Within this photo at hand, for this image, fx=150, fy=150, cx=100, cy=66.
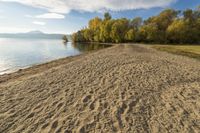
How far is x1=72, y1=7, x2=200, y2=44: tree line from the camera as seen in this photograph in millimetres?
61250

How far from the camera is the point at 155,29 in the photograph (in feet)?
207

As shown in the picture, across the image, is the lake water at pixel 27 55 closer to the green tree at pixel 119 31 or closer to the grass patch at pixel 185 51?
the grass patch at pixel 185 51

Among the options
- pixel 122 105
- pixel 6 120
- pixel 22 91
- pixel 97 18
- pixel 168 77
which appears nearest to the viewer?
pixel 6 120

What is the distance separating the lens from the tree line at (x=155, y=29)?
201ft


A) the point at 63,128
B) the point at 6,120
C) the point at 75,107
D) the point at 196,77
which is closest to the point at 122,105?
the point at 75,107

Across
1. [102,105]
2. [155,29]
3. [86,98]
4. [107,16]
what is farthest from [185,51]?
[107,16]

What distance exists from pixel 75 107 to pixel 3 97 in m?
3.39

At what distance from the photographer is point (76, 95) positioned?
6.63 meters

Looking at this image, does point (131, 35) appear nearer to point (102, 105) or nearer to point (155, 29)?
point (155, 29)

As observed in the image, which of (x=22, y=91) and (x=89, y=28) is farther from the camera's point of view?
(x=89, y=28)

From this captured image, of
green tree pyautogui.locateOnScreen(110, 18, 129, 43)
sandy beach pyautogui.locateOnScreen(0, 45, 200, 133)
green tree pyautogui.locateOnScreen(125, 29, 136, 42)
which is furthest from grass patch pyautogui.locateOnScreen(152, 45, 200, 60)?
green tree pyautogui.locateOnScreen(110, 18, 129, 43)

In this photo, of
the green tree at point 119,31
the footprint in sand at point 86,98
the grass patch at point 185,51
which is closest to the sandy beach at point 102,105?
the footprint in sand at point 86,98

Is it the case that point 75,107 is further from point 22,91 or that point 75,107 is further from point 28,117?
point 22,91

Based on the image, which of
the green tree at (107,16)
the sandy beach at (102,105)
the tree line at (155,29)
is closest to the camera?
the sandy beach at (102,105)
